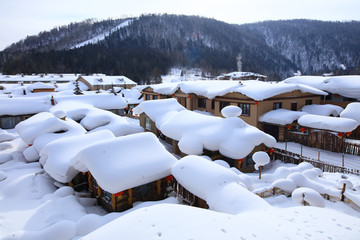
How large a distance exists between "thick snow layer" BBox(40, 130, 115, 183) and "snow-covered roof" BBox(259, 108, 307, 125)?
13.8 metres

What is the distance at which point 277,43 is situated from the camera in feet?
566

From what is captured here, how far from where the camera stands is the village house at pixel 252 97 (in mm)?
20969

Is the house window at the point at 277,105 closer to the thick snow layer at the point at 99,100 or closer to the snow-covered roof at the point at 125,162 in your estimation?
the snow-covered roof at the point at 125,162

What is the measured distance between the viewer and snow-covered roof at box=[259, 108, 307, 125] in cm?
1927

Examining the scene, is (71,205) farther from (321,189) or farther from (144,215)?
(321,189)

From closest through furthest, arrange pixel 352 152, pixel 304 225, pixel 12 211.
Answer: pixel 304 225 < pixel 12 211 < pixel 352 152

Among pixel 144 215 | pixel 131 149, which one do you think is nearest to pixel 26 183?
pixel 131 149

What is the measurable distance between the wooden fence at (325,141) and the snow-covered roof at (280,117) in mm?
1476

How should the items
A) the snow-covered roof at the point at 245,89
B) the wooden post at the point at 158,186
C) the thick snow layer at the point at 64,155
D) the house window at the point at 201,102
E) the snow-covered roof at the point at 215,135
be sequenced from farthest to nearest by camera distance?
the house window at the point at 201,102, the snow-covered roof at the point at 245,89, the snow-covered roof at the point at 215,135, the thick snow layer at the point at 64,155, the wooden post at the point at 158,186

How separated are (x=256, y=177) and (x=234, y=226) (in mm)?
8519

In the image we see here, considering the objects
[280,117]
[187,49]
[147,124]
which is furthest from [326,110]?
[187,49]

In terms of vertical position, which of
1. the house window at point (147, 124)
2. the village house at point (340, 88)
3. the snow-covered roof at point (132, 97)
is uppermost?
the village house at point (340, 88)

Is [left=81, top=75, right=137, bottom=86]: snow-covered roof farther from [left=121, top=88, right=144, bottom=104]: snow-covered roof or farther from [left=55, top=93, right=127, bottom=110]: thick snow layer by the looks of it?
[left=55, top=93, right=127, bottom=110]: thick snow layer

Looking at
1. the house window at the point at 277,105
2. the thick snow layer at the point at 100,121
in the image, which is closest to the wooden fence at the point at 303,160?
the house window at the point at 277,105
